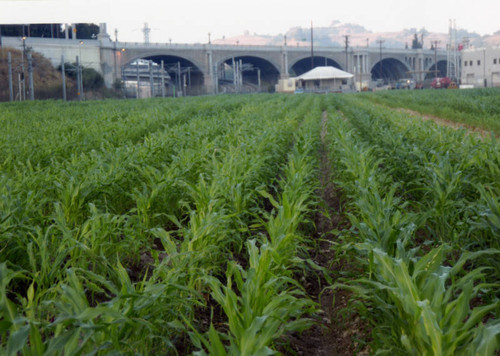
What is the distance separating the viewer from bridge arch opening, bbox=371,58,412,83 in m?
127

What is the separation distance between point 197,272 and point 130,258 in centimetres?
130

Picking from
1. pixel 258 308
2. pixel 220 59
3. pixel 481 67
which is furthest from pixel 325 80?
pixel 258 308

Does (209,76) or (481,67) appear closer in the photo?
(481,67)

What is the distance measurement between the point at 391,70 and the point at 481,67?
1780 inches

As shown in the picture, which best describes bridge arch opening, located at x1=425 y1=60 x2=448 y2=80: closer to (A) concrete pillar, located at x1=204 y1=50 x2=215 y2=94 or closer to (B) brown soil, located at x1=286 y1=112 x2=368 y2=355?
(A) concrete pillar, located at x1=204 y1=50 x2=215 y2=94

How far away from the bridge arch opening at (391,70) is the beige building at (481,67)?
2853cm

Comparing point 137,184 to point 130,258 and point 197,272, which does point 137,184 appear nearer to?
point 130,258

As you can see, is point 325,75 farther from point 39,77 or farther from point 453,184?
point 453,184

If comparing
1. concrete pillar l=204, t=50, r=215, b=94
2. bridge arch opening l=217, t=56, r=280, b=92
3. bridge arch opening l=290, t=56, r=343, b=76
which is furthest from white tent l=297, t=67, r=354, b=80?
bridge arch opening l=290, t=56, r=343, b=76

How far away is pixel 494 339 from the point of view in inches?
86.7

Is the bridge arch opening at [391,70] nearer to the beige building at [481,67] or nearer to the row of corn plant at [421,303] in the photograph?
the beige building at [481,67]

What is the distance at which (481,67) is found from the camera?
90125mm

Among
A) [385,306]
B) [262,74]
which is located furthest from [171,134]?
[262,74]

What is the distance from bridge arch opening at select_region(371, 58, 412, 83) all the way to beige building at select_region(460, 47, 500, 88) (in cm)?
2853
